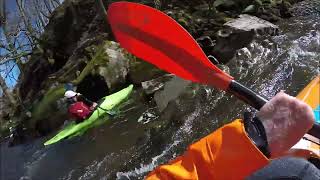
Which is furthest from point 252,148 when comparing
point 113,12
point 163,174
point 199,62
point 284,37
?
point 284,37

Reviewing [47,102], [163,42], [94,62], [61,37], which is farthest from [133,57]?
[163,42]

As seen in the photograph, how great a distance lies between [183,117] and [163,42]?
3902mm

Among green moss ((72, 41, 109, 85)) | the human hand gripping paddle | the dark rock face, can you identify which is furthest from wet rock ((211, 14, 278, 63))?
the dark rock face

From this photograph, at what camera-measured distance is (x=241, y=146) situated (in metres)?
1.34

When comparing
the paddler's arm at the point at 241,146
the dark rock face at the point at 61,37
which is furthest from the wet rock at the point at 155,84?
A: the dark rock face at the point at 61,37

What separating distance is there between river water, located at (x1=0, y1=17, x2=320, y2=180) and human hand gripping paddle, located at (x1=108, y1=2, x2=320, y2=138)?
3056mm

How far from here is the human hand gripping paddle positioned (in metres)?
1.84

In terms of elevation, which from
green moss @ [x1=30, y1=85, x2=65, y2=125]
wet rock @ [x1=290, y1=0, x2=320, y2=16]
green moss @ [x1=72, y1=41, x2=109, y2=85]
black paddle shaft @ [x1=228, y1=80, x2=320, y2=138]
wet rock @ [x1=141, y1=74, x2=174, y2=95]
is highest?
black paddle shaft @ [x1=228, y1=80, x2=320, y2=138]

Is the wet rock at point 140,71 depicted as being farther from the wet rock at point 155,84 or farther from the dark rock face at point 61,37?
the dark rock face at point 61,37

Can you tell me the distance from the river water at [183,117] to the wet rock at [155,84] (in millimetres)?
286

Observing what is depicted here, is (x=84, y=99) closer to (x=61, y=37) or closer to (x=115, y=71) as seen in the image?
(x=115, y=71)

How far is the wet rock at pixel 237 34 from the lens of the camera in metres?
7.67

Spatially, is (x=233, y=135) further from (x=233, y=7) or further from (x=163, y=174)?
(x=233, y=7)

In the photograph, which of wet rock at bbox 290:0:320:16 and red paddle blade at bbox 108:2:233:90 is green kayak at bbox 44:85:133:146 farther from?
red paddle blade at bbox 108:2:233:90
